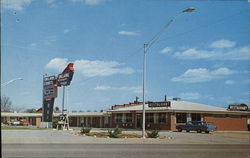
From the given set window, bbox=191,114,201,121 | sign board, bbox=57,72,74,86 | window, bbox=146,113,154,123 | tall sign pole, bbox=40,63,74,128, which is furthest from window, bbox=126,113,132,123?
sign board, bbox=57,72,74,86

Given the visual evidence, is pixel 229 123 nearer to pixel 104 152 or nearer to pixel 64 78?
pixel 64 78

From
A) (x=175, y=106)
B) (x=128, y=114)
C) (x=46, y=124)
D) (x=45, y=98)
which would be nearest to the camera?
(x=45, y=98)

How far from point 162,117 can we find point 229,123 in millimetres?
8043

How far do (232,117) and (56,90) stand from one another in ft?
86.4

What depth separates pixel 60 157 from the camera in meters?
12.9

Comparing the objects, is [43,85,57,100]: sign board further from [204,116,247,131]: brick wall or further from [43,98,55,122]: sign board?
[204,116,247,131]: brick wall

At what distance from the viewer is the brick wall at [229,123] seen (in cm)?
4144

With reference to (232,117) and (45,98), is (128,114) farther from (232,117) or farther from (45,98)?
(45,98)

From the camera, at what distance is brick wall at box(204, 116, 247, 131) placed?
4144 cm

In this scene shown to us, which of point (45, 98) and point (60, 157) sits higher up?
point (45, 98)

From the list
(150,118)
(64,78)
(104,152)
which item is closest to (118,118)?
(150,118)

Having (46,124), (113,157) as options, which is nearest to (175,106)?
(46,124)

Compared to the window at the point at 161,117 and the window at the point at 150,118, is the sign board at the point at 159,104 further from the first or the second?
the window at the point at 150,118

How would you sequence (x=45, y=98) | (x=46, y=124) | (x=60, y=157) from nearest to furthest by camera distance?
(x=60, y=157)
(x=45, y=98)
(x=46, y=124)
